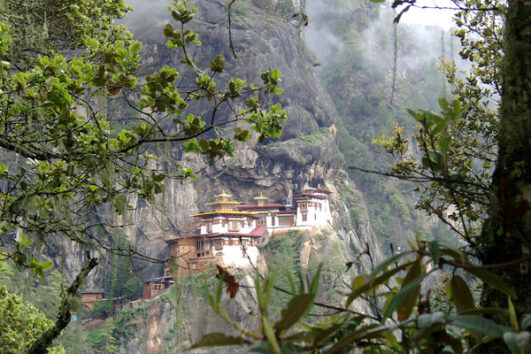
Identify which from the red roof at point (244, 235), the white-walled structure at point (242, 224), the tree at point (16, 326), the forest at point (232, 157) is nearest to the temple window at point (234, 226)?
the white-walled structure at point (242, 224)

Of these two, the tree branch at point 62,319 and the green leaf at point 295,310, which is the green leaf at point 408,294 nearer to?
the green leaf at point 295,310

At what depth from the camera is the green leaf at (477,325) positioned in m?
0.39

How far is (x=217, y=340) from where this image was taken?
44 centimetres

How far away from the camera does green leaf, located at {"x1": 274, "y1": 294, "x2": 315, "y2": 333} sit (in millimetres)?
416

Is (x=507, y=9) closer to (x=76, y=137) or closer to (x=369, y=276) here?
(x=369, y=276)

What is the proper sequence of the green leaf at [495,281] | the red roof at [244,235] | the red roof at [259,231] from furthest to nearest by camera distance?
1. the red roof at [259,231]
2. the red roof at [244,235]
3. the green leaf at [495,281]

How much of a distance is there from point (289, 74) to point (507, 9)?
26202mm

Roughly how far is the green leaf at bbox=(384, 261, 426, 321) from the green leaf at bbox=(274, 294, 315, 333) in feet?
0.25

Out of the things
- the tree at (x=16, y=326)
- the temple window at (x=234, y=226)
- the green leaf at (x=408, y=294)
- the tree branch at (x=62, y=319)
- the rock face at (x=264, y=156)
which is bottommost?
the tree at (x=16, y=326)

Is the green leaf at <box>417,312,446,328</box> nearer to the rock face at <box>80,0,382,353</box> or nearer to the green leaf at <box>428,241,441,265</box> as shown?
the green leaf at <box>428,241,441,265</box>

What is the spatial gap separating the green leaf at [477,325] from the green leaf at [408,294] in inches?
2.0

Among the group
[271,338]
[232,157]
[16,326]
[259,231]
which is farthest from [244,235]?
[271,338]

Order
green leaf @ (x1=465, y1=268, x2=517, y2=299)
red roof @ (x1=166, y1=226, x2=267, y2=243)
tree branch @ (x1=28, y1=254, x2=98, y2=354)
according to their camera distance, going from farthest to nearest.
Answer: red roof @ (x1=166, y1=226, x2=267, y2=243)
tree branch @ (x1=28, y1=254, x2=98, y2=354)
green leaf @ (x1=465, y1=268, x2=517, y2=299)

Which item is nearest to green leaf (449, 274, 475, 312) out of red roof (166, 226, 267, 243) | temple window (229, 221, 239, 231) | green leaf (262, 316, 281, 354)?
green leaf (262, 316, 281, 354)
